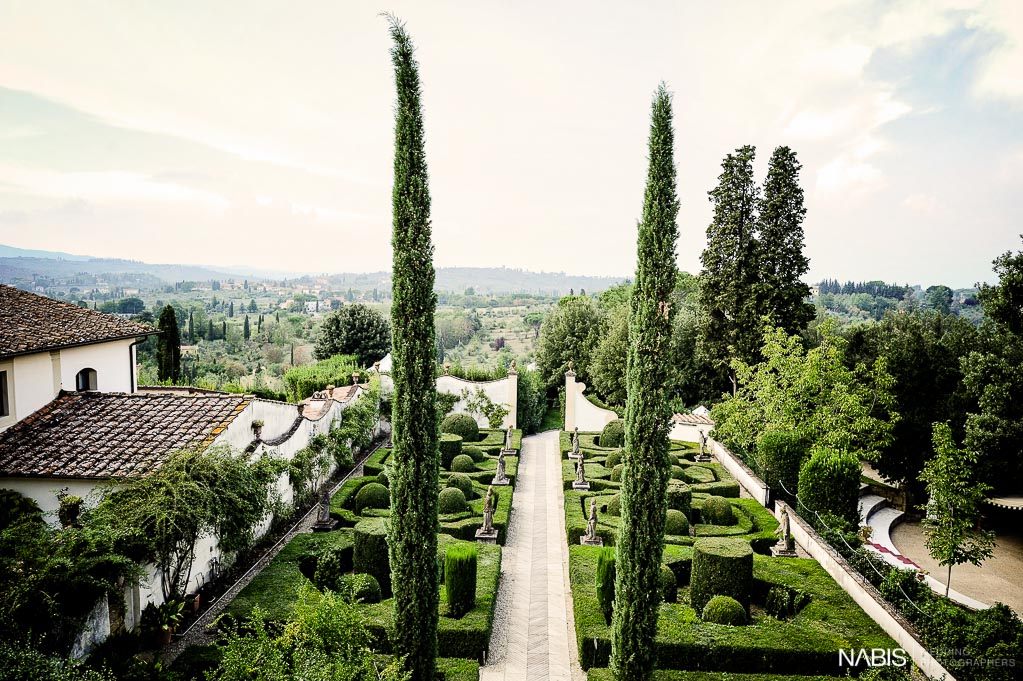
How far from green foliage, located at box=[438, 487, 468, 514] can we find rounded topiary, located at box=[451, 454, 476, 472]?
364 cm

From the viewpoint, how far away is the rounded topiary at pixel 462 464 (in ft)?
64.6

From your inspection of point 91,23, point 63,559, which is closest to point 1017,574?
point 63,559

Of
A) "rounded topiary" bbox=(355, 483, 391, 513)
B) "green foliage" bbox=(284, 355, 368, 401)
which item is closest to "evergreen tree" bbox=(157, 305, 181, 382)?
"green foliage" bbox=(284, 355, 368, 401)

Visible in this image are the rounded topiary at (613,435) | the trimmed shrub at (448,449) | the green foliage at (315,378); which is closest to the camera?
the trimmed shrub at (448,449)

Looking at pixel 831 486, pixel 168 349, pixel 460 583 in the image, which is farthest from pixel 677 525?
pixel 168 349

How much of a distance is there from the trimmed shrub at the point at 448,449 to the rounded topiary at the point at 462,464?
1.75 ft

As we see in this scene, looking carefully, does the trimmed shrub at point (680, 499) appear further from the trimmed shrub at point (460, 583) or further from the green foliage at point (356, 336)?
the green foliage at point (356, 336)

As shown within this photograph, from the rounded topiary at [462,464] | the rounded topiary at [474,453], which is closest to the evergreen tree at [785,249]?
the rounded topiary at [474,453]

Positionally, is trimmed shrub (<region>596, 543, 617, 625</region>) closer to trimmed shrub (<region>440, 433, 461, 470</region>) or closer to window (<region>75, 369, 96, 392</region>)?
trimmed shrub (<region>440, 433, 461, 470</region>)

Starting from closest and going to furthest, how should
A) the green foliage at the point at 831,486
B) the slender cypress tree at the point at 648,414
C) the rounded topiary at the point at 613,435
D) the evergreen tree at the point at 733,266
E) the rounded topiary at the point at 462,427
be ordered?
the slender cypress tree at the point at 648,414
the green foliage at the point at 831,486
the rounded topiary at the point at 613,435
the rounded topiary at the point at 462,427
the evergreen tree at the point at 733,266

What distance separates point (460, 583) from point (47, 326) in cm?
1125

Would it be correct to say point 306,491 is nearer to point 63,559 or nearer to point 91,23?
point 63,559

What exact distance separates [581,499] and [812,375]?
28.1ft

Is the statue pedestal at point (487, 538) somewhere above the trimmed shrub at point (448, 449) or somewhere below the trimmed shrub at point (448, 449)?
below
